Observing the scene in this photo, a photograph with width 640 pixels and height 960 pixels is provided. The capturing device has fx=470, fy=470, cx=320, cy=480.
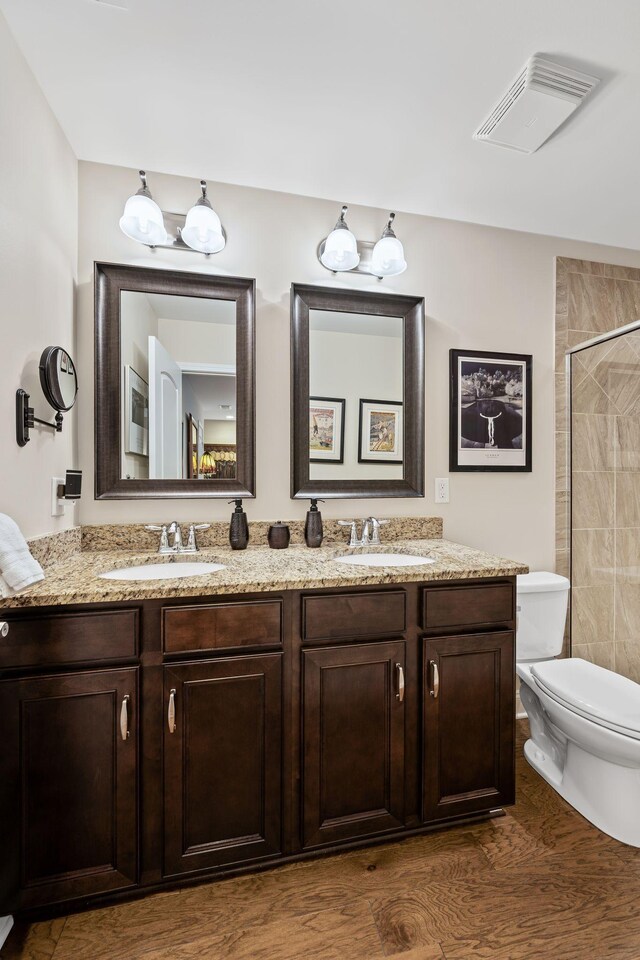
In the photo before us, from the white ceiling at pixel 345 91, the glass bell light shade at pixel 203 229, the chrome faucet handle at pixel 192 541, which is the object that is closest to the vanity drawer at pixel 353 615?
the chrome faucet handle at pixel 192 541

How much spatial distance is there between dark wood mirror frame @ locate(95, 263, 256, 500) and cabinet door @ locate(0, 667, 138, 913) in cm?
79

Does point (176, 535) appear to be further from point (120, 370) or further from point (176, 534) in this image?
point (120, 370)

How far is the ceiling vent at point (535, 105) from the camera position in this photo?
1.43m

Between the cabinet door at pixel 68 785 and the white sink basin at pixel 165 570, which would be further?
the white sink basin at pixel 165 570

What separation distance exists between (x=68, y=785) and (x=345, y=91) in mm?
2216

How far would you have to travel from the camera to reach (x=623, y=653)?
2.25 m

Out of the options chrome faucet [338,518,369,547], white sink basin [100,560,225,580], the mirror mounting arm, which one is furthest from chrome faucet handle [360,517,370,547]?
the mirror mounting arm

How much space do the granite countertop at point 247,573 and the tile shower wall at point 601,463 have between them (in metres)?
0.86

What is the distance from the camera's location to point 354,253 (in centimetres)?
201

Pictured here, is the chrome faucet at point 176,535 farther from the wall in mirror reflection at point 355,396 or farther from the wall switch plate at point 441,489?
the wall switch plate at point 441,489

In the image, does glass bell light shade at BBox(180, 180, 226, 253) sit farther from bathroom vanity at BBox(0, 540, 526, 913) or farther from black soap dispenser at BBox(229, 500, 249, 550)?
bathroom vanity at BBox(0, 540, 526, 913)

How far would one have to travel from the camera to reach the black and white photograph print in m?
2.23

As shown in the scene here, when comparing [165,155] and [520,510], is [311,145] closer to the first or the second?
[165,155]

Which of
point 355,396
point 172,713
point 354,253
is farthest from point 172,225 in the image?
point 172,713
